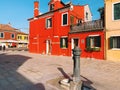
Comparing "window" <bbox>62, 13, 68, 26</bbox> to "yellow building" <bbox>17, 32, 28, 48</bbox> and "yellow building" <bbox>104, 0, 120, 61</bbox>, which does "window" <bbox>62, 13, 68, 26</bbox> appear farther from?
"yellow building" <bbox>17, 32, 28, 48</bbox>

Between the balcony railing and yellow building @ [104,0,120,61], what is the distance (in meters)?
0.97

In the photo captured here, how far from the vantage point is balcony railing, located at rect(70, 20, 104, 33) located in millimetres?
18089

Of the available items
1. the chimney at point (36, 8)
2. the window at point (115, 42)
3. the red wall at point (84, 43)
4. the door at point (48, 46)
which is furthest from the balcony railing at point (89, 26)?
the chimney at point (36, 8)

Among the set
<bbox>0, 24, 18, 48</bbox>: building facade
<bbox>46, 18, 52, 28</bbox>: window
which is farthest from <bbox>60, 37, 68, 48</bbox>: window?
<bbox>0, 24, 18, 48</bbox>: building facade

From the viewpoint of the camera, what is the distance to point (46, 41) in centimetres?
2652

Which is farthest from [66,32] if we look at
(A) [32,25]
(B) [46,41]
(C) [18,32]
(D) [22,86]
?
(C) [18,32]

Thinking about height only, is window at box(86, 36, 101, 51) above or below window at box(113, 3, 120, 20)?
below

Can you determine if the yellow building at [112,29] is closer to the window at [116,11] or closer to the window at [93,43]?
the window at [116,11]

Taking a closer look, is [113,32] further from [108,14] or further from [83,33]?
[83,33]

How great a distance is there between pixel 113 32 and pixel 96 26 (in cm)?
234

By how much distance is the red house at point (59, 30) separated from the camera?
20.5 meters

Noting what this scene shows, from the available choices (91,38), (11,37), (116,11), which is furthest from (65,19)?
(11,37)

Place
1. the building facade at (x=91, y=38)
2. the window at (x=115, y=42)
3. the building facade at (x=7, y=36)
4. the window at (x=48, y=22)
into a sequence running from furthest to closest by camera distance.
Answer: the building facade at (x=7, y=36) → the window at (x=48, y=22) → the building facade at (x=91, y=38) → the window at (x=115, y=42)

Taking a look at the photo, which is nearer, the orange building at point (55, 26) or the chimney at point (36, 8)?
the orange building at point (55, 26)
